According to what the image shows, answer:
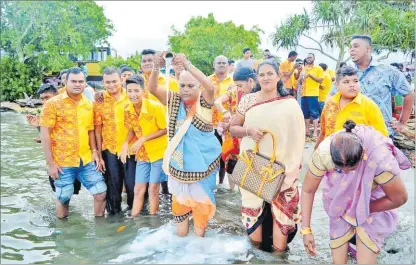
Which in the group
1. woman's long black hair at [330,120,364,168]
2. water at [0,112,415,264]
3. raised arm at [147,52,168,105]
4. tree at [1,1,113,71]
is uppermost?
tree at [1,1,113,71]

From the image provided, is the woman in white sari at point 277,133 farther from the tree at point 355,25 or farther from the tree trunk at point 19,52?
the tree trunk at point 19,52

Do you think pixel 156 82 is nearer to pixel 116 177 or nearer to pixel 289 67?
pixel 116 177

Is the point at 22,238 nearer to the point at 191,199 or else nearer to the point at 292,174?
the point at 191,199

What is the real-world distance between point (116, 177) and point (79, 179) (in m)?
0.45

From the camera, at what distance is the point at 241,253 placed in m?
4.21

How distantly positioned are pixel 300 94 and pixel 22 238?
24.0 feet

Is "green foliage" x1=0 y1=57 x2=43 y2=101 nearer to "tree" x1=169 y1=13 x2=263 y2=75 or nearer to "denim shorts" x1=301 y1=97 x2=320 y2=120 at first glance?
"tree" x1=169 y1=13 x2=263 y2=75

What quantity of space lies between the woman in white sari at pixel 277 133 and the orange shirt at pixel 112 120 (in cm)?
169

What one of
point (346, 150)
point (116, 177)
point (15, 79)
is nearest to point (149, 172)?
point (116, 177)

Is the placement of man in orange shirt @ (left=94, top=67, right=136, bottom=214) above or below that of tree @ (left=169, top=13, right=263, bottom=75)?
below

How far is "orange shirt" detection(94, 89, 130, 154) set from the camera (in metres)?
5.22

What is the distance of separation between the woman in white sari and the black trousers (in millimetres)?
1801

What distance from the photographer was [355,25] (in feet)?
66.6

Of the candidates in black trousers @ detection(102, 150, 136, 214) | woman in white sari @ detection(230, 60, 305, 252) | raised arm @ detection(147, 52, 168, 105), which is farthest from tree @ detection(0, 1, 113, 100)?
woman in white sari @ detection(230, 60, 305, 252)
